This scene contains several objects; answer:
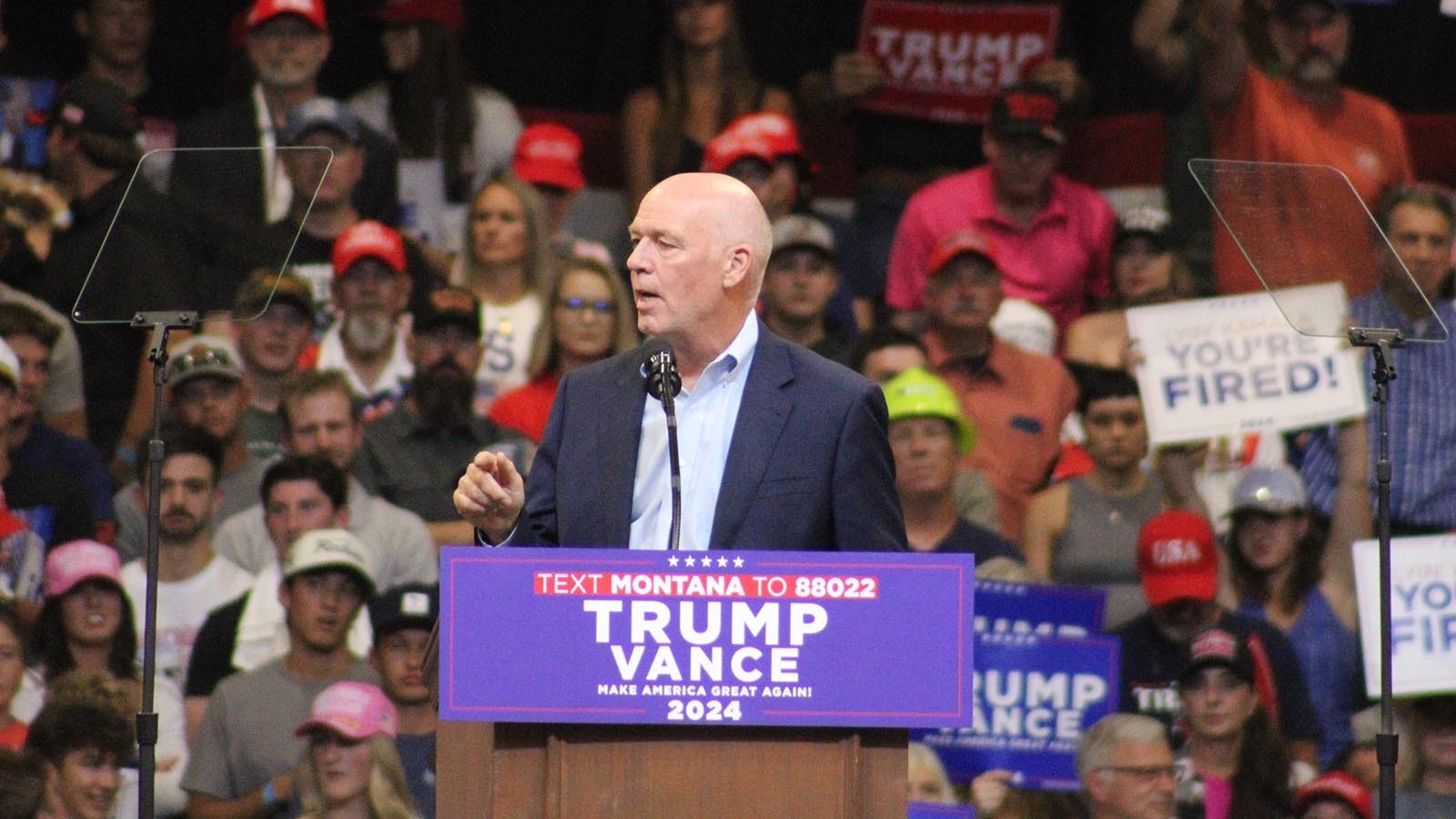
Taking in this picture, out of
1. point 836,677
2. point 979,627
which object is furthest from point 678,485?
point 979,627

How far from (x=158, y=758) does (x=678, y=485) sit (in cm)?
335

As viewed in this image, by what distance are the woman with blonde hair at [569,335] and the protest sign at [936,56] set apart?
1.83 meters

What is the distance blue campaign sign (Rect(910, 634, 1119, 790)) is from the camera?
5961mm

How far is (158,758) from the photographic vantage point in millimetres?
6191

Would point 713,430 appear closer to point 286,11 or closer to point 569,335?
point 569,335

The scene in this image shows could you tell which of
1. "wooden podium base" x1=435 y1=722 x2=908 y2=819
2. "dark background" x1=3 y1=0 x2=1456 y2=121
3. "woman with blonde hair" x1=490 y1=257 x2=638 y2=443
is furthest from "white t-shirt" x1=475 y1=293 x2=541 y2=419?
"wooden podium base" x1=435 y1=722 x2=908 y2=819

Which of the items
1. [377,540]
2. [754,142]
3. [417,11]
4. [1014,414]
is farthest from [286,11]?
[1014,414]

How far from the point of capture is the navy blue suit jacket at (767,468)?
11.4 ft

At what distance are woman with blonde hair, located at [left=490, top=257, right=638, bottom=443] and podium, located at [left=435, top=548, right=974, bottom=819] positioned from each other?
408cm

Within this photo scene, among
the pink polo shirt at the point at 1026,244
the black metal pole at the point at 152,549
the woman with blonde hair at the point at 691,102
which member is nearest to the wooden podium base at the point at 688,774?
the black metal pole at the point at 152,549

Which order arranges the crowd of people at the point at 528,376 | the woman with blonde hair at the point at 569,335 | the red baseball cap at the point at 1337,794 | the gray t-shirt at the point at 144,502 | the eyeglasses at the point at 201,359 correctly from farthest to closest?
the woman with blonde hair at the point at 569,335 < the eyeglasses at the point at 201,359 < the gray t-shirt at the point at 144,502 < the crowd of people at the point at 528,376 < the red baseball cap at the point at 1337,794

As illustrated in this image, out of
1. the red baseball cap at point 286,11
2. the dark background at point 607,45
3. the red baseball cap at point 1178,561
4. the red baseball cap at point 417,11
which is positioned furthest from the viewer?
the dark background at point 607,45

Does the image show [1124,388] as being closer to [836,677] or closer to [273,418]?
[273,418]

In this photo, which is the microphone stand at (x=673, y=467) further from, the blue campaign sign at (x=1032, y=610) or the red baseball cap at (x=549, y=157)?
the red baseball cap at (x=549, y=157)
